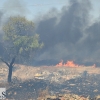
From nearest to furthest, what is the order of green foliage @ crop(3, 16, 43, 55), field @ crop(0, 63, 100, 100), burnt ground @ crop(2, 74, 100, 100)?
burnt ground @ crop(2, 74, 100, 100) → field @ crop(0, 63, 100, 100) → green foliage @ crop(3, 16, 43, 55)

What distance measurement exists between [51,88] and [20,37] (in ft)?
44.6

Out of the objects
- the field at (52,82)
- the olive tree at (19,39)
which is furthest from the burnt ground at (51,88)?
the olive tree at (19,39)

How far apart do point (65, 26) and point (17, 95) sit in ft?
128

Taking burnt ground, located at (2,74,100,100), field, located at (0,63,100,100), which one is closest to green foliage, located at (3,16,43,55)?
field, located at (0,63,100,100)

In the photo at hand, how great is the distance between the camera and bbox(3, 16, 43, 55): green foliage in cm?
4641

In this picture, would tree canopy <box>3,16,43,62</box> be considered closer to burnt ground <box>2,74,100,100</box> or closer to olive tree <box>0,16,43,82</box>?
olive tree <box>0,16,43,82</box>

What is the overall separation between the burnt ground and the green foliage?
300 inches

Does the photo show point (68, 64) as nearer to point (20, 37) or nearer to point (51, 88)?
point (20, 37)

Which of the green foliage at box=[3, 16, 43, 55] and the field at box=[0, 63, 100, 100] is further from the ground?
the green foliage at box=[3, 16, 43, 55]

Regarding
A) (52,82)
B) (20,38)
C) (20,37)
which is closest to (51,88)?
(52,82)

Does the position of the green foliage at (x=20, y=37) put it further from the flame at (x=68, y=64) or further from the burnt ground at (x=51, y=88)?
the flame at (x=68, y=64)

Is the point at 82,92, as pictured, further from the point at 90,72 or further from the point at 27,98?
the point at 90,72

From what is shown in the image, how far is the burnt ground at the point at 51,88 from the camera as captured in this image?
35.1 meters

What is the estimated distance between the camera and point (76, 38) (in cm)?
6888
